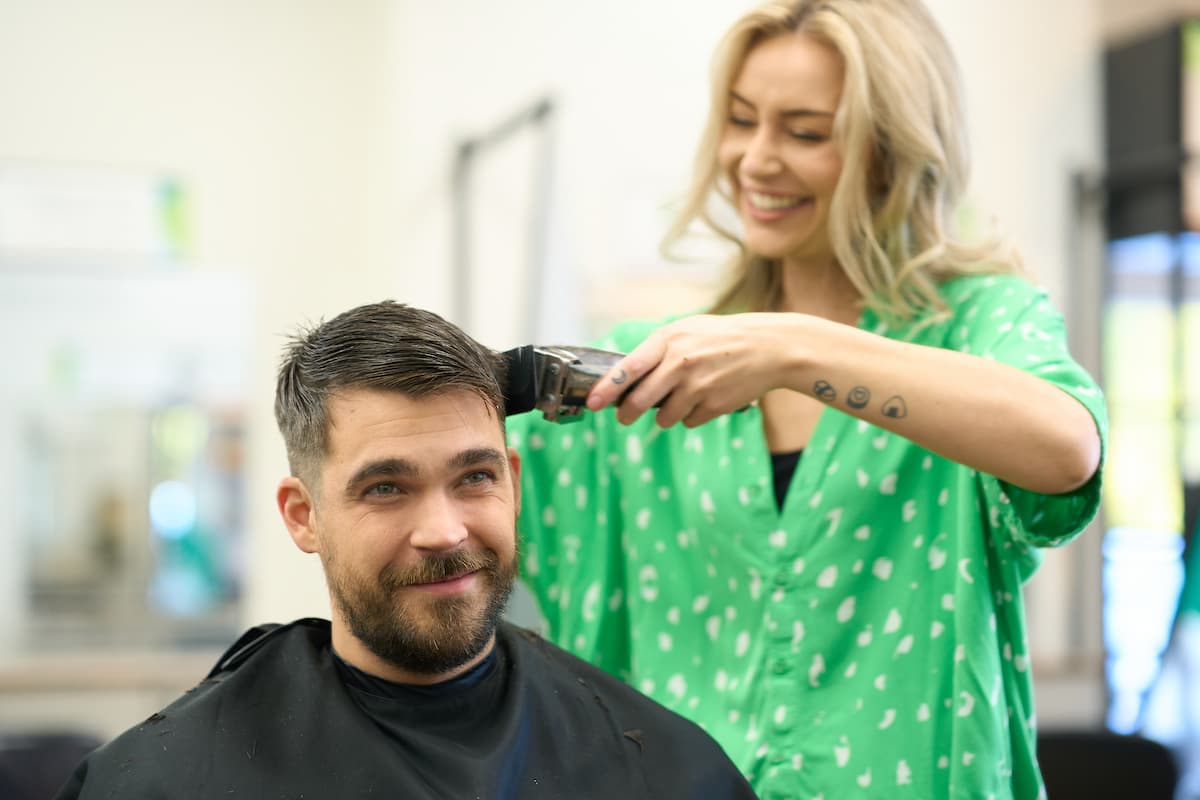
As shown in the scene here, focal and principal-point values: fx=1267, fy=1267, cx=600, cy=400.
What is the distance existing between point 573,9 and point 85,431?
7.33 feet

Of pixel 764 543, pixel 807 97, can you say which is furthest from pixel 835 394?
pixel 807 97

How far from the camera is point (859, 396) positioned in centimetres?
138

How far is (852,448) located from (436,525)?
0.55 metres

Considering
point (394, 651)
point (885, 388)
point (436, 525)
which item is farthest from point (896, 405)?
point (394, 651)

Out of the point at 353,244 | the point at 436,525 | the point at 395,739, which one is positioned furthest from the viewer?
the point at 353,244

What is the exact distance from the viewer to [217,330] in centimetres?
451

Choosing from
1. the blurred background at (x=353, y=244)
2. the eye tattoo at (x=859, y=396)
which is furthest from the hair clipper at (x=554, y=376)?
the blurred background at (x=353, y=244)

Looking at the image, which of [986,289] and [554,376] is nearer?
[554,376]

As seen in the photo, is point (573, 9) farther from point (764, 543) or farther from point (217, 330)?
point (764, 543)

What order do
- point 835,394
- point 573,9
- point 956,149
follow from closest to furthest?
point 835,394 → point 956,149 → point 573,9

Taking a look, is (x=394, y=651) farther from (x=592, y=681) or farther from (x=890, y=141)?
(x=890, y=141)

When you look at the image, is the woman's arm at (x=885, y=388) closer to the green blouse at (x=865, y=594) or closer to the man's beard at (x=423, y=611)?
the green blouse at (x=865, y=594)

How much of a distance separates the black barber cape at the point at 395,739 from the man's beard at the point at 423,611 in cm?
10

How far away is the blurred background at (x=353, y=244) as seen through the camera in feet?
12.7
